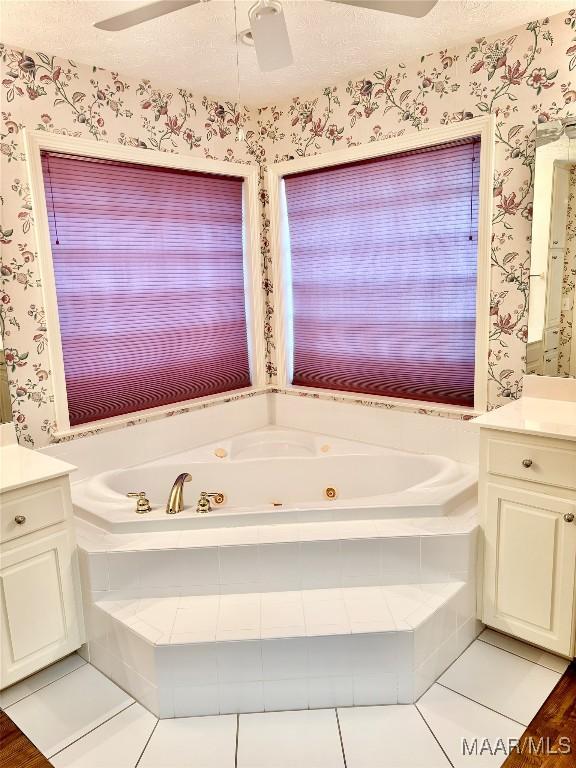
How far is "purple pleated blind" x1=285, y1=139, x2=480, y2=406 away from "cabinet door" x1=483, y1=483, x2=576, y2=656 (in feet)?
2.79

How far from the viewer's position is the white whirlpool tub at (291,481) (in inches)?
89.9

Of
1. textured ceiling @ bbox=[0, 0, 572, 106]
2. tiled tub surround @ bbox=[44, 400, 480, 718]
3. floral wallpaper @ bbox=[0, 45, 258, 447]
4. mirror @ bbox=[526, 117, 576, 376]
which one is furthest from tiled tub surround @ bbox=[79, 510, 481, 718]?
textured ceiling @ bbox=[0, 0, 572, 106]

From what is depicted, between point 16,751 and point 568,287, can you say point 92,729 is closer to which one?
point 16,751

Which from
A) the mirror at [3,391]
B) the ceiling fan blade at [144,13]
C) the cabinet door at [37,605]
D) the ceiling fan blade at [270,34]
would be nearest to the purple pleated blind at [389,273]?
the ceiling fan blade at [270,34]

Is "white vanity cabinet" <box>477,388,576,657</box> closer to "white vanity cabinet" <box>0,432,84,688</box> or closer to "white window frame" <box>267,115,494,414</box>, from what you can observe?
"white window frame" <box>267,115,494,414</box>

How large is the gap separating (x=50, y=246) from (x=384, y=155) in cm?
176

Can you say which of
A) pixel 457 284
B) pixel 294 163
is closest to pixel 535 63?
pixel 457 284

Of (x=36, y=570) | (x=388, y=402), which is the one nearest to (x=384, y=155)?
(x=388, y=402)

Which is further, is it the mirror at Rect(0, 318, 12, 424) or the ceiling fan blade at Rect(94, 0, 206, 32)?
the mirror at Rect(0, 318, 12, 424)

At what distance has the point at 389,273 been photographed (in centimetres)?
309

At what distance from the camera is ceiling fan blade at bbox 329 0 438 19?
157 cm

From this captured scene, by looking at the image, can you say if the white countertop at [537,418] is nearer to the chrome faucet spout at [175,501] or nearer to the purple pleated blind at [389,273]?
the purple pleated blind at [389,273]

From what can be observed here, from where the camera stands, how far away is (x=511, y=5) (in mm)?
2209

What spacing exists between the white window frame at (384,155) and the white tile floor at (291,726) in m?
1.27
